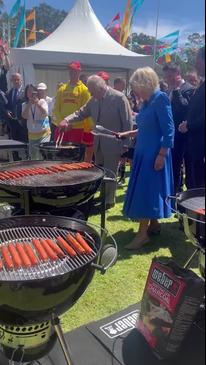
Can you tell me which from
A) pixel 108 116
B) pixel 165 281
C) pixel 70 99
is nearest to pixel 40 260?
pixel 165 281

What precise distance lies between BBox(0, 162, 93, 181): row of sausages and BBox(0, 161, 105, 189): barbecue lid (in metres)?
0.04

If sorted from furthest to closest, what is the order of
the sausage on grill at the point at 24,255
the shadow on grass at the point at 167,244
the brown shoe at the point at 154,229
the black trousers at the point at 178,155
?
the black trousers at the point at 178,155, the brown shoe at the point at 154,229, the shadow on grass at the point at 167,244, the sausage on grill at the point at 24,255

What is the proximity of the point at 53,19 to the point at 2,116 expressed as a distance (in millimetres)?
7561

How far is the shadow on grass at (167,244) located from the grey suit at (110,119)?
1.53ft

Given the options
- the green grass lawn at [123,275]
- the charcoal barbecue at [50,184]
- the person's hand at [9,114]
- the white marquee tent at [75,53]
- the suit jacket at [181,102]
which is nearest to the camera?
the charcoal barbecue at [50,184]

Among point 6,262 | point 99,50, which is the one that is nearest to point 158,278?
point 6,262

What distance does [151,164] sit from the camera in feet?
10.4

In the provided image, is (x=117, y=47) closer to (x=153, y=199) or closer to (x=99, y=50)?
(x=99, y=50)

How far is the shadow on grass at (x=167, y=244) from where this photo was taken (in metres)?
3.39

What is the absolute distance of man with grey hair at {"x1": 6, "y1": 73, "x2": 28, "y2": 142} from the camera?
6.85 m

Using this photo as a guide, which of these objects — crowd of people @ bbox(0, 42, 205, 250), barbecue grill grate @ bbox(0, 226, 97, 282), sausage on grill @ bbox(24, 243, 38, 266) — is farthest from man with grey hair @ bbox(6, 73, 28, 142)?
sausage on grill @ bbox(24, 243, 38, 266)

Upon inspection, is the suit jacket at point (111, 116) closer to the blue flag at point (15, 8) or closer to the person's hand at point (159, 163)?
the person's hand at point (159, 163)

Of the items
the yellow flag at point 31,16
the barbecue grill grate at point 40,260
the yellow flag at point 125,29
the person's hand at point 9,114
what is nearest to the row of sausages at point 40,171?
→ the barbecue grill grate at point 40,260

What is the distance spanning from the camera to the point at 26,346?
160 centimetres
